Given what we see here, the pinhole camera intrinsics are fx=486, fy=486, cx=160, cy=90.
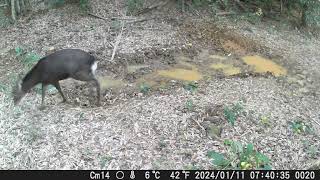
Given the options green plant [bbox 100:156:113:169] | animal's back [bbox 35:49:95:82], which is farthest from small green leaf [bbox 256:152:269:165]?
animal's back [bbox 35:49:95:82]

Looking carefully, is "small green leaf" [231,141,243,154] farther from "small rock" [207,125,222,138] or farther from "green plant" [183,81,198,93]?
"green plant" [183,81,198,93]

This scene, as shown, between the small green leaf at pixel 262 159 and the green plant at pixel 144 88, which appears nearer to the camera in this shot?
the small green leaf at pixel 262 159

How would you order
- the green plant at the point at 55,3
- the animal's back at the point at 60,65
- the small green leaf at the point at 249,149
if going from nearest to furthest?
the small green leaf at the point at 249,149 → the animal's back at the point at 60,65 → the green plant at the point at 55,3

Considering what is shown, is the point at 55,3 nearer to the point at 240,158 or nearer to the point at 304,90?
the point at 304,90

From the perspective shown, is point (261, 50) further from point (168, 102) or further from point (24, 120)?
point (24, 120)

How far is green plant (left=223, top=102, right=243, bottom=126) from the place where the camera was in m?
6.20

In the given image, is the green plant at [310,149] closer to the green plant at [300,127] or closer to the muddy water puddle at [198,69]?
the green plant at [300,127]

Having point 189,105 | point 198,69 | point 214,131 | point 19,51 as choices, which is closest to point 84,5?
point 19,51

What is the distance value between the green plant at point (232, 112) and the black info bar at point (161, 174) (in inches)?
43.5

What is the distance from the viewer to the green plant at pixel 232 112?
244 inches

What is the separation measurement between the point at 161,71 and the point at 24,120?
8.07 feet

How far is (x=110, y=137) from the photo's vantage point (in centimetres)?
585

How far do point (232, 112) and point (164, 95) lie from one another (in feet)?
3.54

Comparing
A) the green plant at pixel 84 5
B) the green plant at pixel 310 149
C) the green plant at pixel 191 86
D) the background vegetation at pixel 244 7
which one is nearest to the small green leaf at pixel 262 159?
the green plant at pixel 310 149
